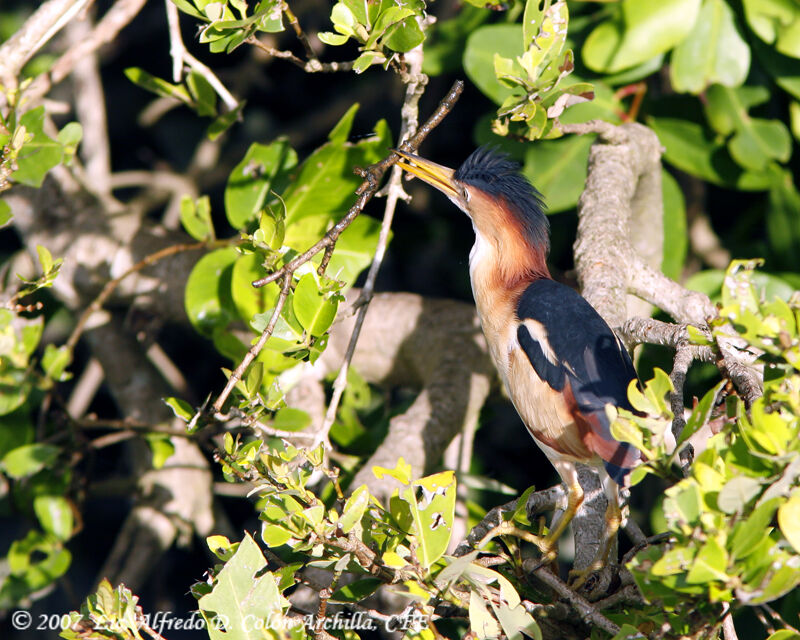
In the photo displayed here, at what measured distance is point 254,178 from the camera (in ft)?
6.42

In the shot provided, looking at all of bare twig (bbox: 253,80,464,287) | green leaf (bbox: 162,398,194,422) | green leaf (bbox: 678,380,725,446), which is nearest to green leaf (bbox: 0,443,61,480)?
green leaf (bbox: 162,398,194,422)

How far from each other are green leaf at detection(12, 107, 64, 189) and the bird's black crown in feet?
3.07

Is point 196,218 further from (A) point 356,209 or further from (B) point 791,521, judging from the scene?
(B) point 791,521

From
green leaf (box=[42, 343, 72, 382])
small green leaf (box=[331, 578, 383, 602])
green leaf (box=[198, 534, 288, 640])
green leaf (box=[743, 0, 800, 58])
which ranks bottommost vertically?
small green leaf (box=[331, 578, 383, 602])

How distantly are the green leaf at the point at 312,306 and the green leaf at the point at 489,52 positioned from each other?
1.07m

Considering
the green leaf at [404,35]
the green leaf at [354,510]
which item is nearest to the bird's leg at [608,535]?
the green leaf at [354,510]

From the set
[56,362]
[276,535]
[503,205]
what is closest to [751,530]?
[276,535]

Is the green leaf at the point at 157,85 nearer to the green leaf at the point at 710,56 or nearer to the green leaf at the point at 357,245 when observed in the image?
the green leaf at the point at 357,245

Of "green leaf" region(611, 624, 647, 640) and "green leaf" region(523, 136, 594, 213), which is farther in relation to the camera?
"green leaf" region(523, 136, 594, 213)

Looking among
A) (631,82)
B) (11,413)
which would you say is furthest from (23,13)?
(631,82)

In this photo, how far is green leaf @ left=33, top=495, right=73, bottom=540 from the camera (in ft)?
7.22

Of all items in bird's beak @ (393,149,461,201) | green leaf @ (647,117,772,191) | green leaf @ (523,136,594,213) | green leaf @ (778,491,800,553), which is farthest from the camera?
green leaf @ (647,117,772,191)

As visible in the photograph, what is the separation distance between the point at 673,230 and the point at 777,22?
2.03 feet

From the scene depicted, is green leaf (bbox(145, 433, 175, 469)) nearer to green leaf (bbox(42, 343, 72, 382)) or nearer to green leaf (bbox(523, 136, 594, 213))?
green leaf (bbox(42, 343, 72, 382))
